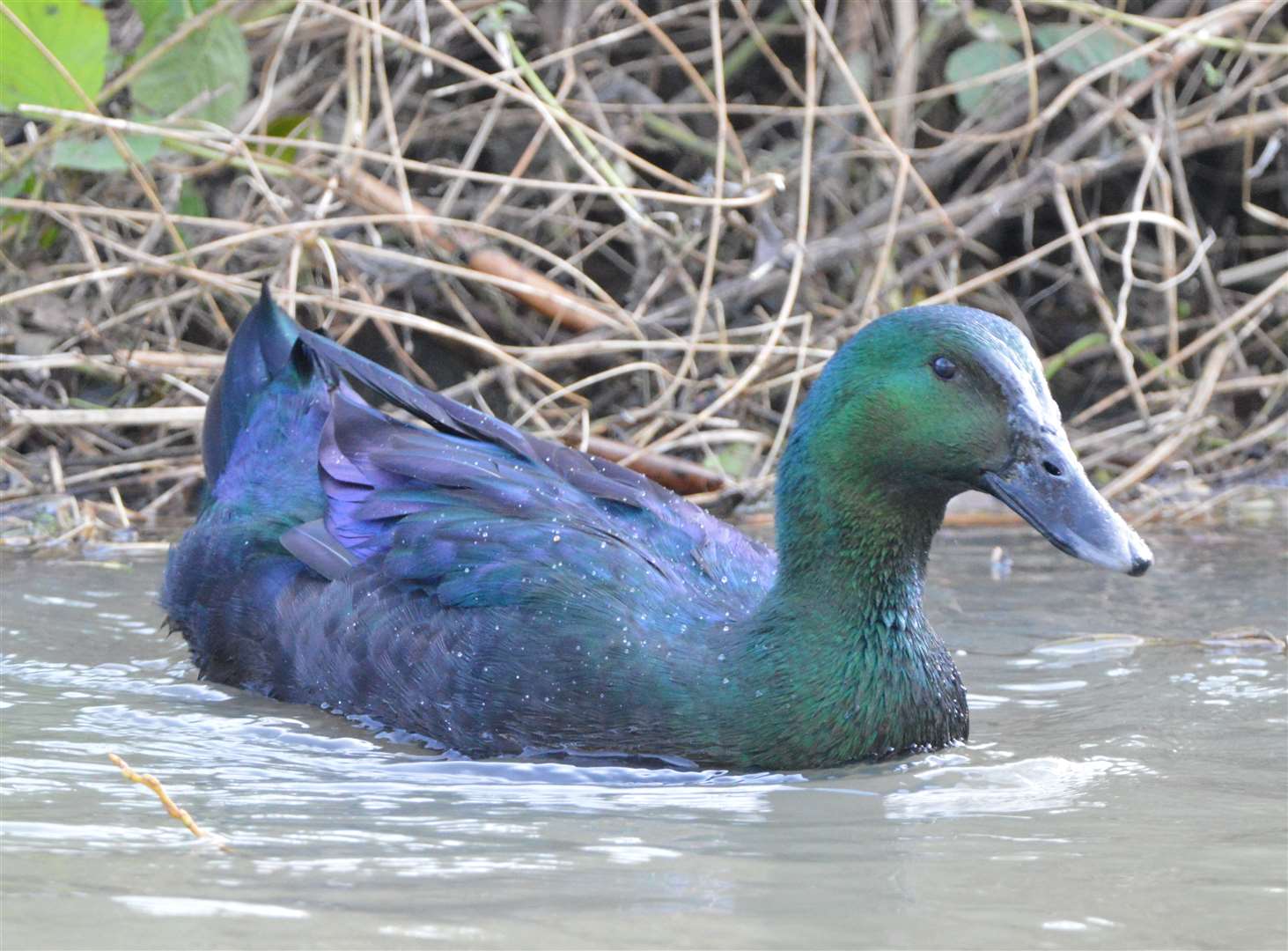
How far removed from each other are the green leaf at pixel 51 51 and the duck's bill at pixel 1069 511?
363 cm

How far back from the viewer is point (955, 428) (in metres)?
3.68

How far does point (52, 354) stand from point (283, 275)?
793 mm

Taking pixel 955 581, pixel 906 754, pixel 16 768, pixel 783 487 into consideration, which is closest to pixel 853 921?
pixel 906 754

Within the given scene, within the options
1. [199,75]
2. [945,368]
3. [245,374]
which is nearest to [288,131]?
[199,75]

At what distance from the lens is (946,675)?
152 inches

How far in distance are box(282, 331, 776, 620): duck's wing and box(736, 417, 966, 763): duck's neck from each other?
0.73 ft

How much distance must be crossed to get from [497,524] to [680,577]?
40 centimetres

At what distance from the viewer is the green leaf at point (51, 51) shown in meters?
6.00

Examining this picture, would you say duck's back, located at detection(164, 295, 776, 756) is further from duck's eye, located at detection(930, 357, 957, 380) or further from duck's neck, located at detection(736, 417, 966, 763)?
duck's eye, located at detection(930, 357, 957, 380)

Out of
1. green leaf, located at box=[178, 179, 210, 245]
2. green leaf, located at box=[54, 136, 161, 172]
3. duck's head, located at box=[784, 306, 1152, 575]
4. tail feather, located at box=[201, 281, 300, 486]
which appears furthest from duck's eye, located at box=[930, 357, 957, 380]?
green leaf, located at box=[178, 179, 210, 245]

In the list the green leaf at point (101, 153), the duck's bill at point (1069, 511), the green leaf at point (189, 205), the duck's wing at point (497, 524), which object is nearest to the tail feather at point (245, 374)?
the duck's wing at point (497, 524)

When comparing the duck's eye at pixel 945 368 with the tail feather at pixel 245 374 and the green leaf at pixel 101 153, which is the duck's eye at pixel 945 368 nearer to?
the tail feather at pixel 245 374

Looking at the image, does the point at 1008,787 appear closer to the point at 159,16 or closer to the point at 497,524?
the point at 497,524

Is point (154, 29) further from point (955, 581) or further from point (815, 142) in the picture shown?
A: point (955, 581)
